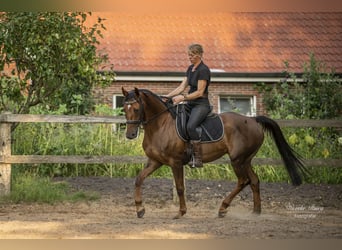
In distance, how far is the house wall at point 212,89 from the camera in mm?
17922

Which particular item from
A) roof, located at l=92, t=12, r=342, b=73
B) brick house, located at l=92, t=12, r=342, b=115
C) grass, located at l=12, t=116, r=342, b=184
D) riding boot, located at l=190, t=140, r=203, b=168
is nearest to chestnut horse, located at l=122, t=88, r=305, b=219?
riding boot, located at l=190, t=140, r=203, b=168

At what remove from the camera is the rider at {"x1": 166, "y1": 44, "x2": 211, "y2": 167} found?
9172 millimetres

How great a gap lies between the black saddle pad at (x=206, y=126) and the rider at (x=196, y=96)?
98 millimetres

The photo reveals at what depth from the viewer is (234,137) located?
9727 mm

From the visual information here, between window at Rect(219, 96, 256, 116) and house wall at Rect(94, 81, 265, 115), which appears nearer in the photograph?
house wall at Rect(94, 81, 265, 115)

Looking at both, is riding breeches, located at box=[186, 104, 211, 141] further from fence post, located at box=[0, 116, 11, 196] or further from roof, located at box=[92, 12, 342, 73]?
roof, located at box=[92, 12, 342, 73]

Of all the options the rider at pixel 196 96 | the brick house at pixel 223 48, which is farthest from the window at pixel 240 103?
the rider at pixel 196 96

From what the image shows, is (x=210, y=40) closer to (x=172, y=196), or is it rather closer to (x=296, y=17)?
(x=296, y=17)

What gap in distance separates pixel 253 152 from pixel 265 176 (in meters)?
3.00

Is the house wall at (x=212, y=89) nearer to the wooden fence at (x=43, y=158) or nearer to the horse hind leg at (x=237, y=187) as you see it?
the wooden fence at (x=43, y=158)

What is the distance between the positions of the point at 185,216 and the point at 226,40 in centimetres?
1107

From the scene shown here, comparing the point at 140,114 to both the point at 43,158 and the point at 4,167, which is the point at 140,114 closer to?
the point at 43,158

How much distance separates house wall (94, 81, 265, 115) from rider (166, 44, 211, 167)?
843 centimetres

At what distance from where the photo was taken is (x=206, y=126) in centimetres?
949
